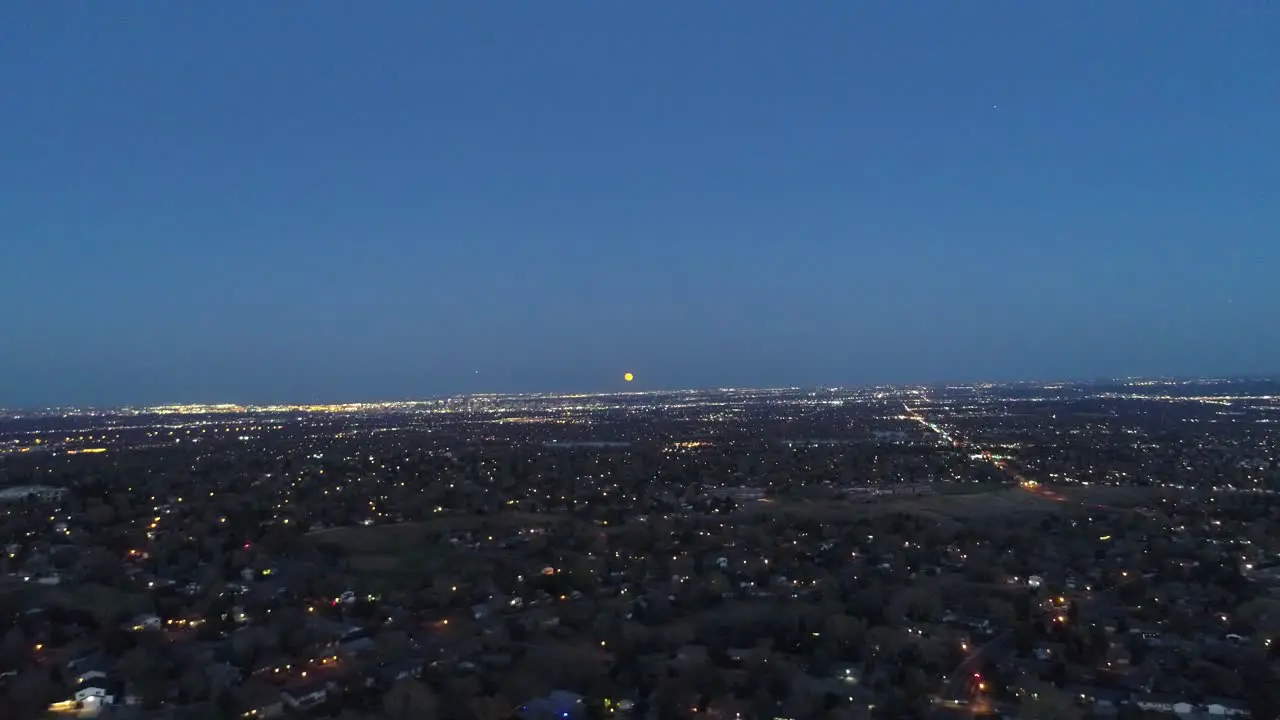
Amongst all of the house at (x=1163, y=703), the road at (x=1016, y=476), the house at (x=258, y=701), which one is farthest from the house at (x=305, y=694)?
the road at (x=1016, y=476)

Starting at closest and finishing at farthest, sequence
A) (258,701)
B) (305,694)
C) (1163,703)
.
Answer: (258,701) → (1163,703) → (305,694)

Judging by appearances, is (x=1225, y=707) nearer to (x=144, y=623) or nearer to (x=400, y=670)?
(x=400, y=670)

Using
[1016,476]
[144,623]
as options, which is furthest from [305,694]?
[1016,476]

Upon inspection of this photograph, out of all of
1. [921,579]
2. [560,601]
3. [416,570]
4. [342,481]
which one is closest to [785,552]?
[921,579]

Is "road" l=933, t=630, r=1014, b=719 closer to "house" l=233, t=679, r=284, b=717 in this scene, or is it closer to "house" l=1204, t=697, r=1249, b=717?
"house" l=1204, t=697, r=1249, b=717

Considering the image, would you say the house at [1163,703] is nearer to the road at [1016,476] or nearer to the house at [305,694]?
the house at [305,694]
